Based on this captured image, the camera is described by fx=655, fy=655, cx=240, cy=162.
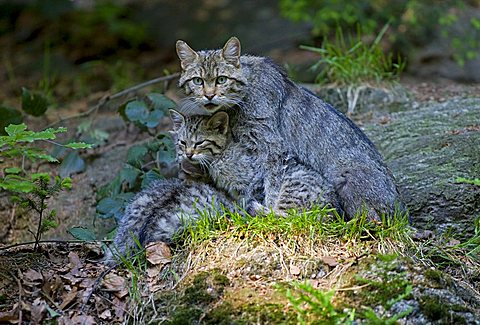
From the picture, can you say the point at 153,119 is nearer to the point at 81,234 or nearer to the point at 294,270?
the point at 81,234

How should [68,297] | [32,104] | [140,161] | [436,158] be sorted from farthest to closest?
[32,104]
[140,161]
[436,158]
[68,297]

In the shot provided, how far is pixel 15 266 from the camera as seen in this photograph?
15.8 feet

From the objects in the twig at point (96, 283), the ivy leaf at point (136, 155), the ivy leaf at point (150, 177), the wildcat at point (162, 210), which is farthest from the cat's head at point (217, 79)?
the twig at point (96, 283)

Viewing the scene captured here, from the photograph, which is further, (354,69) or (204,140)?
(354,69)

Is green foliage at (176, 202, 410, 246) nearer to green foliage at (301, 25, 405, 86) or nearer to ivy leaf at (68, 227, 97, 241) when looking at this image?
ivy leaf at (68, 227, 97, 241)

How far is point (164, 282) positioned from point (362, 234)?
1482mm

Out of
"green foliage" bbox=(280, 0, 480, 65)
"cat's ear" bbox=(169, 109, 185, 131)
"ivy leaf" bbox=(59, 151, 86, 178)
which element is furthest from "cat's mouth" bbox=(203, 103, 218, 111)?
"green foliage" bbox=(280, 0, 480, 65)

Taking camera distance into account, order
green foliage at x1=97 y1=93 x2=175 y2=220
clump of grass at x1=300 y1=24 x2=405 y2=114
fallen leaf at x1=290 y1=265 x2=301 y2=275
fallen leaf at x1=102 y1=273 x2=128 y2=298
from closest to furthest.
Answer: fallen leaf at x1=290 y1=265 x2=301 y2=275 → fallen leaf at x1=102 y1=273 x2=128 y2=298 → green foliage at x1=97 y1=93 x2=175 y2=220 → clump of grass at x1=300 y1=24 x2=405 y2=114

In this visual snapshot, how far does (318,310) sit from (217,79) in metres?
2.41

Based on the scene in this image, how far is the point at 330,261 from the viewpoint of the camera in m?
4.54

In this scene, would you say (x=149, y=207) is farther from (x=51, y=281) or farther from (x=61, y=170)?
(x=61, y=170)

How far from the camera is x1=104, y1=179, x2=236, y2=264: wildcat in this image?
501cm

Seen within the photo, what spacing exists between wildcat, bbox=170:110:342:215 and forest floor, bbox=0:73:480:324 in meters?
0.66

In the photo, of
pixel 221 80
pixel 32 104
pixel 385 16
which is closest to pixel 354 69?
pixel 385 16
